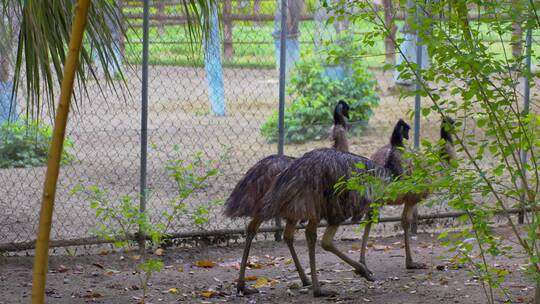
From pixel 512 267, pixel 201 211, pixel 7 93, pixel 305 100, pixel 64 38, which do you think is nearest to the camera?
pixel 64 38

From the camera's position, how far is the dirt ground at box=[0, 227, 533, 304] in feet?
19.7

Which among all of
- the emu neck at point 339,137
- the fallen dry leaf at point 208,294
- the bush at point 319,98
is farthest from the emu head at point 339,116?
the bush at point 319,98

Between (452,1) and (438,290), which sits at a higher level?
(452,1)

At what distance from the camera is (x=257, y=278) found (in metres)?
6.59

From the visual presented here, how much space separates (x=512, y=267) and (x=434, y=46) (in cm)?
326

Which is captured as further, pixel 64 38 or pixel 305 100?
pixel 305 100

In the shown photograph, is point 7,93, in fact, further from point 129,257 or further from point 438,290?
point 438,290

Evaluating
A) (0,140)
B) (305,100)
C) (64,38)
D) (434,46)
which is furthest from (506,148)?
(305,100)

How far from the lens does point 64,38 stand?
500 cm

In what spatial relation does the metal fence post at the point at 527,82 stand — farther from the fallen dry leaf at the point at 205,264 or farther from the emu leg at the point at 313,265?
the fallen dry leaf at the point at 205,264

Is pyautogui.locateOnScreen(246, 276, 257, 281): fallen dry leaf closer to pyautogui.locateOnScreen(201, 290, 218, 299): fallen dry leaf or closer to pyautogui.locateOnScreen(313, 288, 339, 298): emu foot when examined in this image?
pyautogui.locateOnScreen(201, 290, 218, 299): fallen dry leaf

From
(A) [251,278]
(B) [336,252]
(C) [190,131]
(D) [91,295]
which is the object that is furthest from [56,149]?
(C) [190,131]

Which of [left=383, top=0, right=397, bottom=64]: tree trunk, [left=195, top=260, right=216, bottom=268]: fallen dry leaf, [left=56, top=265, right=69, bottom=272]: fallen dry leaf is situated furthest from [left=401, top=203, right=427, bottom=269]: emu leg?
[left=56, top=265, right=69, bottom=272]: fallen dry leaf

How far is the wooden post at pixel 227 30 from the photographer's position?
7703 millimetres
